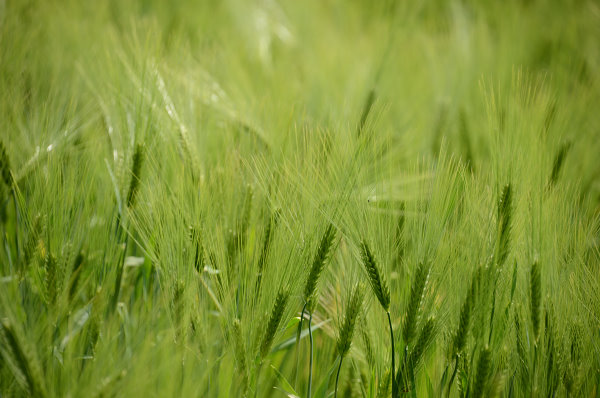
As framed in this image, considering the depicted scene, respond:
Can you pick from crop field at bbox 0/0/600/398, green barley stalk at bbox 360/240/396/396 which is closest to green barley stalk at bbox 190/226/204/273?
crop field at bbox 0/0/600/398

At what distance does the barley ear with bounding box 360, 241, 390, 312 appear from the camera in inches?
22.3

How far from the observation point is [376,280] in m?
0.57

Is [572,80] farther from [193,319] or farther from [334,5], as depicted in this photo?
[193,319]

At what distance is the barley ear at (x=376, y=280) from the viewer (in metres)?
0.57

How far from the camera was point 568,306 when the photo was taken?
1.94 ft

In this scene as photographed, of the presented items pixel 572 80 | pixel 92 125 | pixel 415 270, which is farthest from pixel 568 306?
pixel 572 80

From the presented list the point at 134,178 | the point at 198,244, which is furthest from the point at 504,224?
the point at 134,178

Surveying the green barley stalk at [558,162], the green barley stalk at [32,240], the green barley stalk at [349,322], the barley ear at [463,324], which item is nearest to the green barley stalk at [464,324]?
the barley ear at [463,324]

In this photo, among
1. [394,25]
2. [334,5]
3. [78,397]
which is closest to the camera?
[78,397]

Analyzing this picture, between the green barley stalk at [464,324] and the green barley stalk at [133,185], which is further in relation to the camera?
the green barley stalk at [133,185]

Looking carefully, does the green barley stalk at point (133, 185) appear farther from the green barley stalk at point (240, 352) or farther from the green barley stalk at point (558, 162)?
the green barley stalk at point (558, 162)

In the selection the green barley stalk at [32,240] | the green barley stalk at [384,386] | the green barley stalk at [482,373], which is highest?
the green barley stalk at [32,240]

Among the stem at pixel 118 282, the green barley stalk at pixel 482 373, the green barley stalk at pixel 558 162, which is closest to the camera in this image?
the green barley stalk at pixel 482 373

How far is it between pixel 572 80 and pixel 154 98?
1.32 metres
